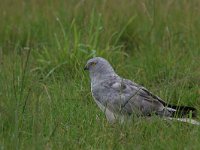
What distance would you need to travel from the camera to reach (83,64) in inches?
301

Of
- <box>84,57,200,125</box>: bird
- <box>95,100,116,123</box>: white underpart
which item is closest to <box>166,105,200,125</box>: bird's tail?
<box>84,57,200,125</box>: bird

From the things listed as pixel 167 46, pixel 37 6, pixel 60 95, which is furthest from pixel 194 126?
pixel 37 6

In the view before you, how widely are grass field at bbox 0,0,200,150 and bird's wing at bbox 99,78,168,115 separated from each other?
7.6 inches

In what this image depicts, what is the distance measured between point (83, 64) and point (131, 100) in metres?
1.73

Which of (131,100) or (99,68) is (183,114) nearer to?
(131,100)

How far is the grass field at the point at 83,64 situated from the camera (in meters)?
5.35

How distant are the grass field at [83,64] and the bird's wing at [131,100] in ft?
0.64

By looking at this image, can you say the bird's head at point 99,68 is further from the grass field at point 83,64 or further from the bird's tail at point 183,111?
the bird's tail at point 183,111

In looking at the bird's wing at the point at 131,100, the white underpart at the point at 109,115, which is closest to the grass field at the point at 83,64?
the white underpart at the point at 109,115

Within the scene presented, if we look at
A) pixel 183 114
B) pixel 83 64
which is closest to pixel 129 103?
pixel 183 114

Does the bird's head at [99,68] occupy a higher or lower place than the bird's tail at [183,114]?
higher

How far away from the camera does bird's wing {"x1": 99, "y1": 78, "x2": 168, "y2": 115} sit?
235 inches

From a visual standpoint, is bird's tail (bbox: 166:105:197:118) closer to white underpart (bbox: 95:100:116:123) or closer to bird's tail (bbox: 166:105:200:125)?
bird's tail (bbox: 166:105:200:125)

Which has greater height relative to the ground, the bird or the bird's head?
the bird's head
